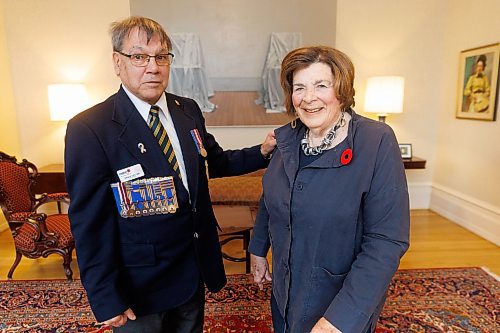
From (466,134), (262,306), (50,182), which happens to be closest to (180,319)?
(262,306)

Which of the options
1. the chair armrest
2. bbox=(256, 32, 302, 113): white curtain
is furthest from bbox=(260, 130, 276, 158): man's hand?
bbox=(256, 32, 302, 113): white curtain

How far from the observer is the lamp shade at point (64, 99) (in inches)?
145

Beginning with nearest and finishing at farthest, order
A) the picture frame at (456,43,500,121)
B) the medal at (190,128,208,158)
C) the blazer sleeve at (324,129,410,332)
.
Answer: the blazer sleeve at (324,129,410,332) < the medal at (190,128,208,158) < the picture frame at (456,43,500,121)

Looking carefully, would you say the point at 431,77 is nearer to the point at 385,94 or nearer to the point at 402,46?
the point at 402,46

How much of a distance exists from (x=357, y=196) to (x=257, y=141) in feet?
11.0

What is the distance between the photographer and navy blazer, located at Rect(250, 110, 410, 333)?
104 centimetres

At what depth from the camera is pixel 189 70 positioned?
4.09m

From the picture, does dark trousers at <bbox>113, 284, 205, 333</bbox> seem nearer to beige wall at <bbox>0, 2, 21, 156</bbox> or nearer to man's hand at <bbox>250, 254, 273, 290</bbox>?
man's hand at <bbox>250, 254, 273, 290</bbox>

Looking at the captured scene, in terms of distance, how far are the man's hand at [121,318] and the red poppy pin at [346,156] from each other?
85 centimetres

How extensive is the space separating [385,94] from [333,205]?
3220 millimetres

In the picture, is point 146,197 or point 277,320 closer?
point 146,197

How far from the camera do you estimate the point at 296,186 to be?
3.73ft

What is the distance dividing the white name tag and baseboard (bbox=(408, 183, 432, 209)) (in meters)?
4.23

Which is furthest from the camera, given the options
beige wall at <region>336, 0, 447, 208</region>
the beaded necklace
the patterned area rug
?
beige wall at <region>336, 0, 447, 208</region>
